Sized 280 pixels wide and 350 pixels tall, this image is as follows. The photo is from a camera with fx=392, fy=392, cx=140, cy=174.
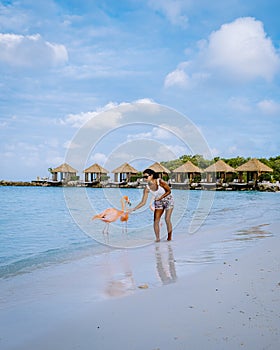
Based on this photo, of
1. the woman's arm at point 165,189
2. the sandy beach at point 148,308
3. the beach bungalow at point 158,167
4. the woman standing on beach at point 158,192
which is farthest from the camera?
the beach bungalow at point 158,167

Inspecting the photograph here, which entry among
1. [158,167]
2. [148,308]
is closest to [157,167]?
[158,167]

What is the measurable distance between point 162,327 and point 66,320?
84cm

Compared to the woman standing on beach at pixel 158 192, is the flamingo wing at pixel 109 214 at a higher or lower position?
lower

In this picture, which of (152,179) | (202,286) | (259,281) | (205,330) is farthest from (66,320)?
(152,179)

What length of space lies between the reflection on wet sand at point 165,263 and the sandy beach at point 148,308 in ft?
0.05

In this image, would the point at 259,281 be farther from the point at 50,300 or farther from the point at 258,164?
the point at 258,164

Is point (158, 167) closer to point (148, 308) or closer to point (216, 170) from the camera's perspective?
point (148, 308)

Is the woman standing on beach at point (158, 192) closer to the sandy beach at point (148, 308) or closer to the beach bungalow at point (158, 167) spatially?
the beach bungalow at point (158, 167)

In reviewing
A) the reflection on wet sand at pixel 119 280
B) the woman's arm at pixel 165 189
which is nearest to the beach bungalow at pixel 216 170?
the woman's arm at pixel 165 189

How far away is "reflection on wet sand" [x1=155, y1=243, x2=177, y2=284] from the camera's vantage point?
4.49 m

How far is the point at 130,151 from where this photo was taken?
7.36 meters

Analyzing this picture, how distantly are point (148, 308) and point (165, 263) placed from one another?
2152mm

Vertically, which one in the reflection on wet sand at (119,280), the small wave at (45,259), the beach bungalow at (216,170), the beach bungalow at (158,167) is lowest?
the small wave at (45,259)

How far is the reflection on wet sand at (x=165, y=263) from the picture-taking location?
4.49 meters
